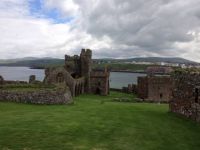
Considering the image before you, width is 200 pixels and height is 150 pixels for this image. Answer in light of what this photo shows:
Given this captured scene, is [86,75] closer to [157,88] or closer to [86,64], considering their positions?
[86,64]

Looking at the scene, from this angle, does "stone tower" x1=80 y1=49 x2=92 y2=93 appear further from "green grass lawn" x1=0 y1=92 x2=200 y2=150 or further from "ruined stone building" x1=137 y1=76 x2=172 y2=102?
"green grass lawn" x1=0 y1=92 x2=200 y2=150

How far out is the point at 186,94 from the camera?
1029 inches

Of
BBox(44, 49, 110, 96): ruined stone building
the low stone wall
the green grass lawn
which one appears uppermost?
BBox(44, 49, 110, 96): ruined stone building

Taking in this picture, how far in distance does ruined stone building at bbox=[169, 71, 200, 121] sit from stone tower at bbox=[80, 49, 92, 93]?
176ft

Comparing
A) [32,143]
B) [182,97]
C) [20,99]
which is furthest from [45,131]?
[20,99]

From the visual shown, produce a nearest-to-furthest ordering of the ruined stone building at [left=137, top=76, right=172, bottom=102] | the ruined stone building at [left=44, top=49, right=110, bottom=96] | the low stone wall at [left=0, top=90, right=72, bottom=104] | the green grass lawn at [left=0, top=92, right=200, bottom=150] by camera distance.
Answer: the green grass lawn at [left=0, top=92, right=200, bottom=150]
the low stone wall at [left=0, top=90, right=72, bottom=104]
the ruined stone building at [left=137, top=76, right=172, bottom=102]
the ruined stone building at [left=44, top=49, right=110, bottom=96]

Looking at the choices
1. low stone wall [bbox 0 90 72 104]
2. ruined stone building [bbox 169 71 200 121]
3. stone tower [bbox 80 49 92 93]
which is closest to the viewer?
ruined stone building [bbox 169 71 200 121]

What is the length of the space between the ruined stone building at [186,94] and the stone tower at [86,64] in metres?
53.6

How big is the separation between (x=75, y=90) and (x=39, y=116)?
46.9 m

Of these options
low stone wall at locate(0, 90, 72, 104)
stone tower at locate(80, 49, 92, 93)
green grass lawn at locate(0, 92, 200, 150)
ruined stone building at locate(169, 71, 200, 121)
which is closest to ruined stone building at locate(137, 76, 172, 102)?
stone tower at locate(80, 49, 92, 93)

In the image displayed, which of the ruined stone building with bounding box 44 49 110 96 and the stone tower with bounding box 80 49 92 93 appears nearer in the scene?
the ruined stone building with bounding box 44 49 110 96

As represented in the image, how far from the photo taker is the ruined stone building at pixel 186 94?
2469 centimetres

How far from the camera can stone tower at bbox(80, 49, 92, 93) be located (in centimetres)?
8168

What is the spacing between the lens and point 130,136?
62.0 ft
